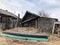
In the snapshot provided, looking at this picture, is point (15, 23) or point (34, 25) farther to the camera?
point (15, 23)

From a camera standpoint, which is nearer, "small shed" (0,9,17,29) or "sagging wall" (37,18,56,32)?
"sagging wall" (37,18,56,32)

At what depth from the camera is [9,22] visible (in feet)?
113

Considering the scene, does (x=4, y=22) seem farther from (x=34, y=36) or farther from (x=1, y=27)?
(x=34, y=36)

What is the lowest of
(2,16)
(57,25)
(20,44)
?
(20,44)

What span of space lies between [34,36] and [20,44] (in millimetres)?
3647

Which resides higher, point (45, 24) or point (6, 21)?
point (6, 21)

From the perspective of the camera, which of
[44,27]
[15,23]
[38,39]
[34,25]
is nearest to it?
[38,39]

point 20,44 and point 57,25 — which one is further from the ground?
point 57,25

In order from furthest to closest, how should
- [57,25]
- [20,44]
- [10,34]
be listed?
[57,25] → [10,34] → [20,44]

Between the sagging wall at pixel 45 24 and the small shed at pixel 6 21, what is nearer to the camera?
the sagging wall at pixel 45 24

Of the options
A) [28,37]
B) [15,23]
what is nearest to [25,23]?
[15,23]

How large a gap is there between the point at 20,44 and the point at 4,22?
1899 cm

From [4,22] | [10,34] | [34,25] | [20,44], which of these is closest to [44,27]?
[34,25]

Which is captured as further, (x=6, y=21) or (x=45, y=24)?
(x=6, y=21)
